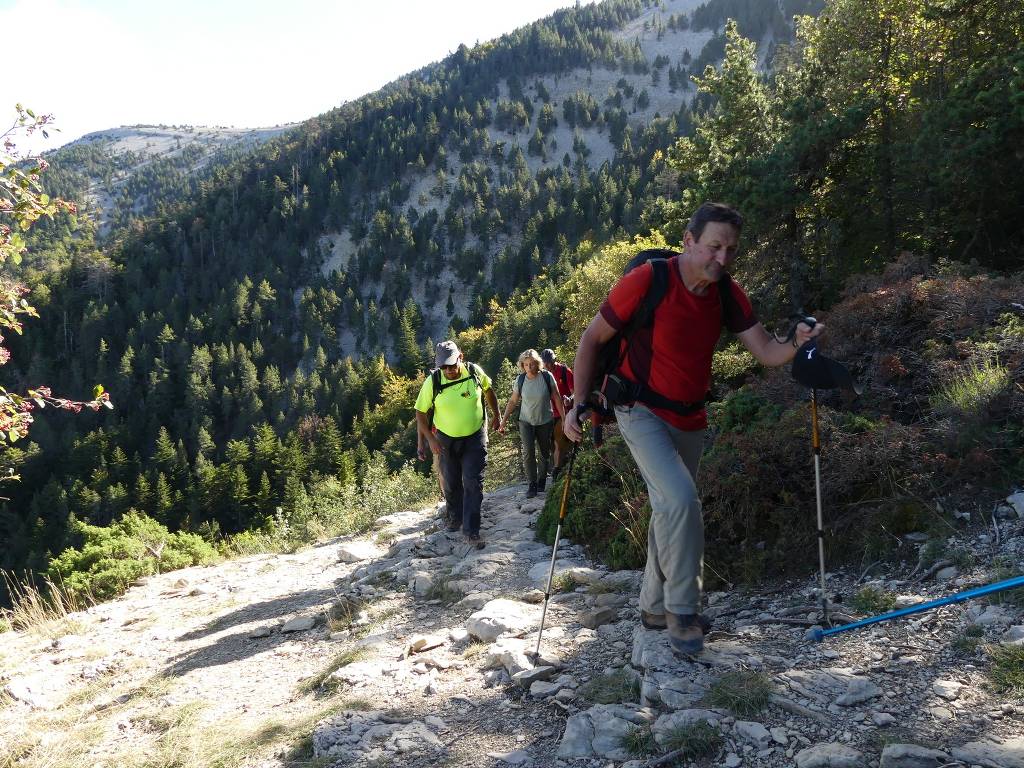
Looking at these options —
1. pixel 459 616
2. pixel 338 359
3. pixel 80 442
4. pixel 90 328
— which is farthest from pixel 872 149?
pixel 90 328

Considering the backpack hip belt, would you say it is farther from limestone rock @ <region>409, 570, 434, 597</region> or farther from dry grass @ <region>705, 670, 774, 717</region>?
limestone rock @ <region>409, 570, 434, 597</region>

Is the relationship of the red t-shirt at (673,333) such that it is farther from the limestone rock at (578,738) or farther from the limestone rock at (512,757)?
the limestone rock at (512,757)

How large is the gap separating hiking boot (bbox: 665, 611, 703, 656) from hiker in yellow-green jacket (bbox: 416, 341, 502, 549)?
3767mm

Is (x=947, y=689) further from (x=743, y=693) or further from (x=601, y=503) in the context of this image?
(x=601, y=503)

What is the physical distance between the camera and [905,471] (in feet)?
13.9

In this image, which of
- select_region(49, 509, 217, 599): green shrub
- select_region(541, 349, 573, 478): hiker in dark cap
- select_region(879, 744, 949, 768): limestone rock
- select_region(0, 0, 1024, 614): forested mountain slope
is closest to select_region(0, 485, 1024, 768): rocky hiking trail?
select_region(879, 744, 949, 768): limestone rock

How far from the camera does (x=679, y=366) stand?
3111 mm

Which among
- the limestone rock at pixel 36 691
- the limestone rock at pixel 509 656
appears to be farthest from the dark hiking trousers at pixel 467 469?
the limestone rock at pixel 36 691

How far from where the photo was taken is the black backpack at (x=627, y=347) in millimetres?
3057

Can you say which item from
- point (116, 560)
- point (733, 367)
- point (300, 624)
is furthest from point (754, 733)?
point (116, 560)

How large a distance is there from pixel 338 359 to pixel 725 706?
10847 cm

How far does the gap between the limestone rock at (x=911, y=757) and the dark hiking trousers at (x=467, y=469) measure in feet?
16.1

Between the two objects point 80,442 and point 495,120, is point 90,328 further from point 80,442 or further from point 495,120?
point 495,120

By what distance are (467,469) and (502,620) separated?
2614 millimetres
